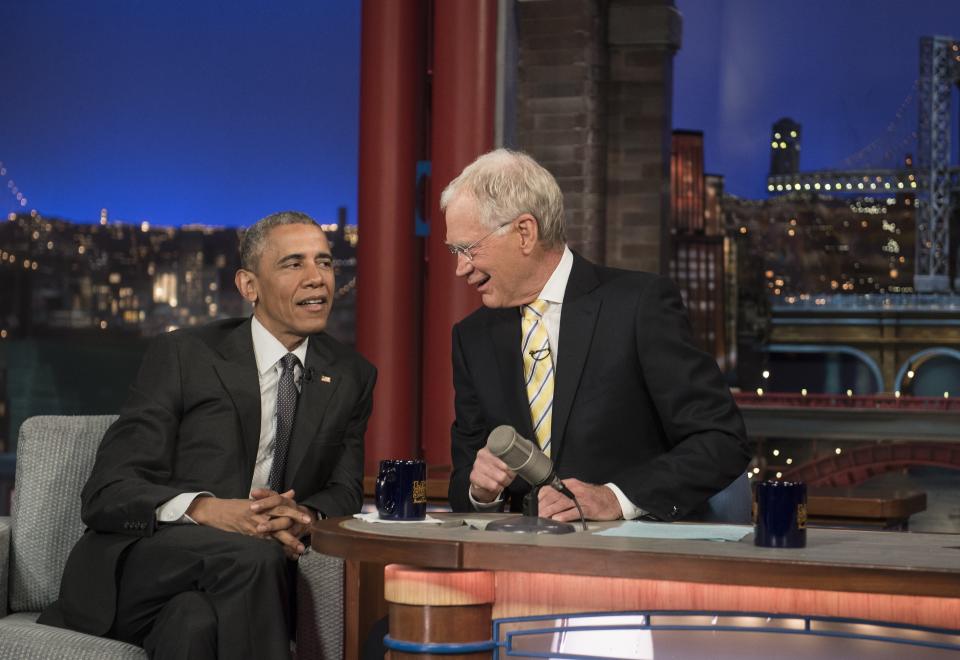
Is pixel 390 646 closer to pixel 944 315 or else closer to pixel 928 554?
pixel 928 554

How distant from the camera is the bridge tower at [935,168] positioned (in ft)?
29.7

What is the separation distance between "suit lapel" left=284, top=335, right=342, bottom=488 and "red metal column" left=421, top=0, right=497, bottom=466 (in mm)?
2176

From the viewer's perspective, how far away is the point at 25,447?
2668 mm

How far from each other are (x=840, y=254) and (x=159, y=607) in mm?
7801

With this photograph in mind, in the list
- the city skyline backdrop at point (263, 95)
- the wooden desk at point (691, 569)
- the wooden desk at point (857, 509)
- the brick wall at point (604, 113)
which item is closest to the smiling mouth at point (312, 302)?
the wooden desk at point (691, 569)

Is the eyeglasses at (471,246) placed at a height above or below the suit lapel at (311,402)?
above

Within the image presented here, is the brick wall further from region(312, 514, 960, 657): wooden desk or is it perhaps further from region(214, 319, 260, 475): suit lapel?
region(312, 514, 960, 657): wooden desk

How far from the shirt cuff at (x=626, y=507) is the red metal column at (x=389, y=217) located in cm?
277

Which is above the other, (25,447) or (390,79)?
(390,79)

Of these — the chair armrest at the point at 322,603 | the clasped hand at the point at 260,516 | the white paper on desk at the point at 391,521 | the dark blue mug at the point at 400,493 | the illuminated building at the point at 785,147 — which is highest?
the illuminated building at the point at 785,147

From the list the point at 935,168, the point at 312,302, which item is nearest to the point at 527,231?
the point at 312,302

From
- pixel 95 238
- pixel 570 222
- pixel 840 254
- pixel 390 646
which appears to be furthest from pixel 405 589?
pixel 840 254

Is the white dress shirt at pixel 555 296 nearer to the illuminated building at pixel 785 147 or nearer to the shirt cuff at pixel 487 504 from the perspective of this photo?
the shirt cuff at pixel 487 504

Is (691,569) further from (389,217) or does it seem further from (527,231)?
(389,217)
